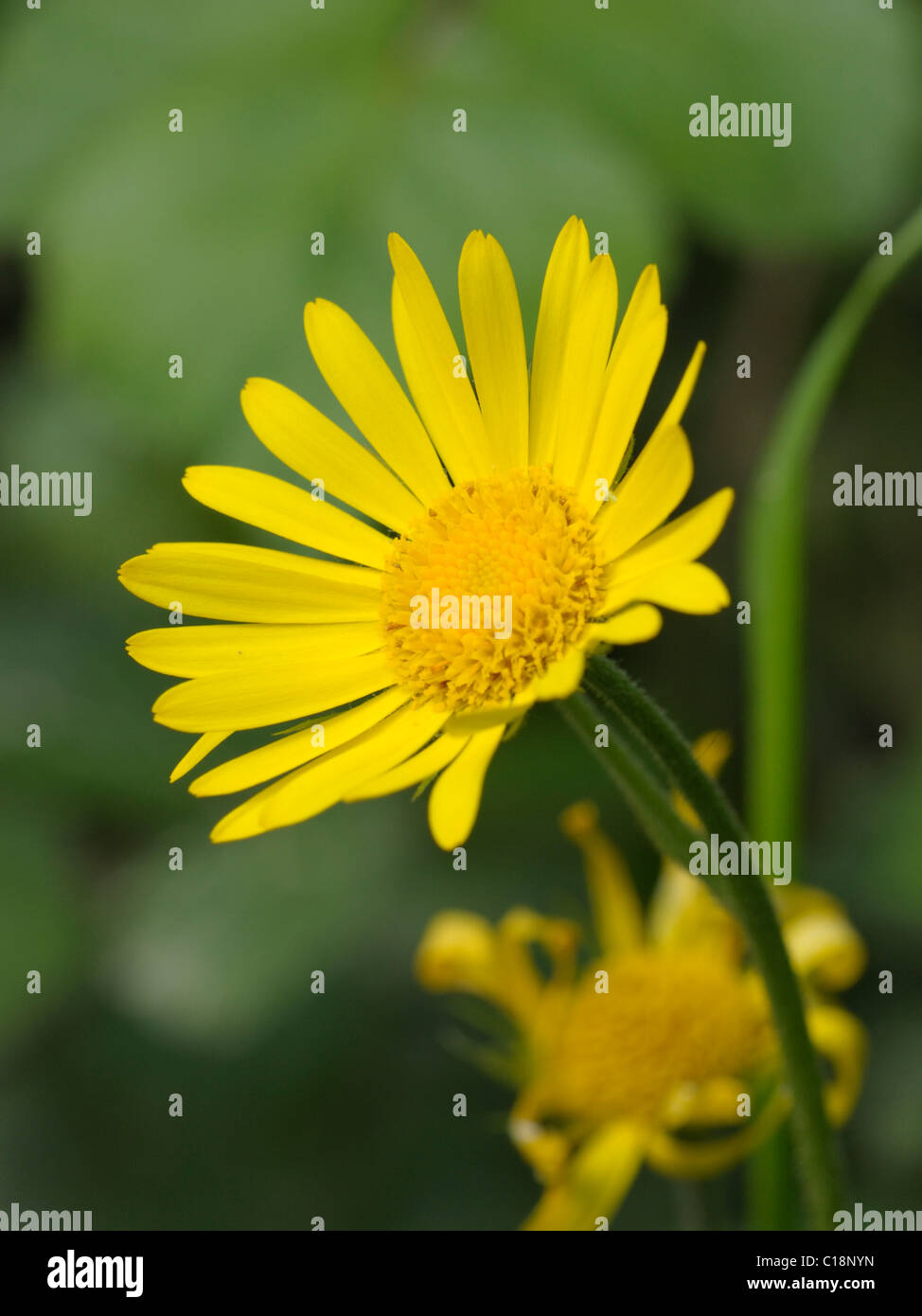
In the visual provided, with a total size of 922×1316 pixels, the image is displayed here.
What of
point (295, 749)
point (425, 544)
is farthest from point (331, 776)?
point (425, 544)

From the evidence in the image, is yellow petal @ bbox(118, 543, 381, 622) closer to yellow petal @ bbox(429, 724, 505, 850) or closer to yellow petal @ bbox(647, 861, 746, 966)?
yellow petal @ bbox(429, 724, 505, 850)

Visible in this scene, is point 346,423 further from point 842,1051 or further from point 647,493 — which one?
point 842,1051

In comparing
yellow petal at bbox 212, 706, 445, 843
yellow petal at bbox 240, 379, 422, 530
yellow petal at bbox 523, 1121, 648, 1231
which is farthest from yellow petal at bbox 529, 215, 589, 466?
yellow petal at bbox 523, 1121, 648, 1231

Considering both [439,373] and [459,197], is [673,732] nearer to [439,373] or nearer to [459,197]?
[439,373]

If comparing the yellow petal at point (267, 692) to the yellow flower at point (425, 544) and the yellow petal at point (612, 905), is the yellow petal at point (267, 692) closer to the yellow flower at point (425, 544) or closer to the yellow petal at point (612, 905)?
the yellow flower at point (425, 544)

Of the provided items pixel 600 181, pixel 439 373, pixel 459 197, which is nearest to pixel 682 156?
pixel 600 181
